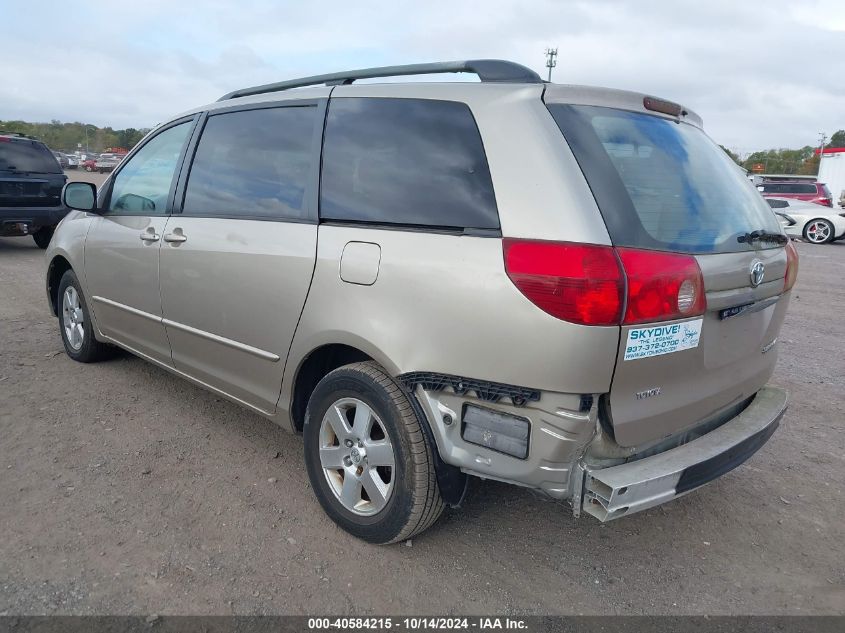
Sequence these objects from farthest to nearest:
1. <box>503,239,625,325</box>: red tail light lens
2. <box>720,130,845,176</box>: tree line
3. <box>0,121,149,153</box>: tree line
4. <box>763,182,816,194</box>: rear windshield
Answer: <box>0,121,149,153</box>: tree line
<box>720,130,845,176</box>: tree line
<box>763,182,816,194</box>: rear windshield
<box>503,239,625,325</box>: red tail light lens

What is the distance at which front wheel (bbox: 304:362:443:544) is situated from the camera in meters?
2.46

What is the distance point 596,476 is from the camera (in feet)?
7.04

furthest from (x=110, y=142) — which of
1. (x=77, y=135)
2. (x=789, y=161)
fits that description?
(x=789, y=161)

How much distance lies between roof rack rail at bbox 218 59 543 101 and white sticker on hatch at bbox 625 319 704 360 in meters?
1.03

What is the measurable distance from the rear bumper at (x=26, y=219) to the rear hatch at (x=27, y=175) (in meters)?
0.08

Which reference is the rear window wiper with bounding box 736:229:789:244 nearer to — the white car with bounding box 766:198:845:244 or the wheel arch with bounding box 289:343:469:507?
the wheel arch with bounding box 289:343:469:507

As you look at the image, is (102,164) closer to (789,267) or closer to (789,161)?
(789,267)

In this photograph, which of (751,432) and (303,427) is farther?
(303,427)

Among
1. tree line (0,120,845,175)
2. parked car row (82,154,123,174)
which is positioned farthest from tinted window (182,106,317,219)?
tree line (0,120,845,175)

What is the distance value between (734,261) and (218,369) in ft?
8.28

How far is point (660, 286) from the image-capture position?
7.04 ft

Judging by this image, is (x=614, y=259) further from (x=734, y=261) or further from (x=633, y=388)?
(x=734, y=261)

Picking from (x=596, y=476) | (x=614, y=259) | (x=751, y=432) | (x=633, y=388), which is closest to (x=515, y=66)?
(x=614, y=259)

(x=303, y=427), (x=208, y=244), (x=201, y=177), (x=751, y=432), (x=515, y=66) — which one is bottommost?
(x=303, y=427)
